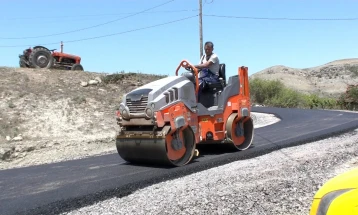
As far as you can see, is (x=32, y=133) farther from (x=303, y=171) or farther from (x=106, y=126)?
(x=303, y=171)

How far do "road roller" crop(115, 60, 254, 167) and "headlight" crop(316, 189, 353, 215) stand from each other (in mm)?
4380

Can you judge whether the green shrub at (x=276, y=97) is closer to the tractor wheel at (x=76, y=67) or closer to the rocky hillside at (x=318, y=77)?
the tractor wheel at (x=76, y=67)

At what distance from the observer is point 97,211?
5047mm

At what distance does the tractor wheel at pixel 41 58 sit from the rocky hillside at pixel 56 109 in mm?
2014

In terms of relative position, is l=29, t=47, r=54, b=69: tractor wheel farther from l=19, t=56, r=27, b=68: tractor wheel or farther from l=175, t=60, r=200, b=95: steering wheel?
l=175, t=60, r=200, b=95: steering wheel

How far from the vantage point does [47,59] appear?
2316 cm

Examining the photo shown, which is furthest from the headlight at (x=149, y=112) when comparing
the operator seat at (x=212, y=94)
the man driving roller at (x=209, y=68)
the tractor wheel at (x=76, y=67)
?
the tractor wheel at (x=76, y=67)

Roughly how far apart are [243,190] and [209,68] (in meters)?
3.67

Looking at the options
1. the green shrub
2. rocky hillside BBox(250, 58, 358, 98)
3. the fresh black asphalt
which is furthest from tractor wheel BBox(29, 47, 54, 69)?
rocky hillside BBox(250, 58, 358, 98)

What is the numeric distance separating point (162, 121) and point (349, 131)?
725 cm

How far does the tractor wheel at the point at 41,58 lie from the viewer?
22688mm

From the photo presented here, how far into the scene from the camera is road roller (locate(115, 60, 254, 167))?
737cm

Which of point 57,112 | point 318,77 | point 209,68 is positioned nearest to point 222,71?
point 209,68

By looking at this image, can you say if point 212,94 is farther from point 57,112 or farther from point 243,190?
point 57,112
